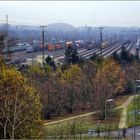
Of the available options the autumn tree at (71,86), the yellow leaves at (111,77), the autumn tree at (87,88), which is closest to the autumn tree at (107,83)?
the yellow leaves at (111,77)

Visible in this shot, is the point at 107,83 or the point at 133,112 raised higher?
the point at 107,83

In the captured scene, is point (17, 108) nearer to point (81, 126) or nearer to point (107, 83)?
point (81, 126)

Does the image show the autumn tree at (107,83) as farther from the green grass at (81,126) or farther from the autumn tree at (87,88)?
the green grass at (81,126)

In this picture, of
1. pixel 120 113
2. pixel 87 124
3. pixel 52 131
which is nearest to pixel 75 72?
pixel 120 113

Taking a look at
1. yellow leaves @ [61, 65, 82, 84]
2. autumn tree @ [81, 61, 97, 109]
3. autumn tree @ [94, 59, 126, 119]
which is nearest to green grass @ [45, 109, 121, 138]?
autumn tree @ [94, 59, 126, 119]

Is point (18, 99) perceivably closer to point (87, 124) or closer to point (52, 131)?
point (52, 131)

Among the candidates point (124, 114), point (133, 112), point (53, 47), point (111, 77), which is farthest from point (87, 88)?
point (53, 47)
